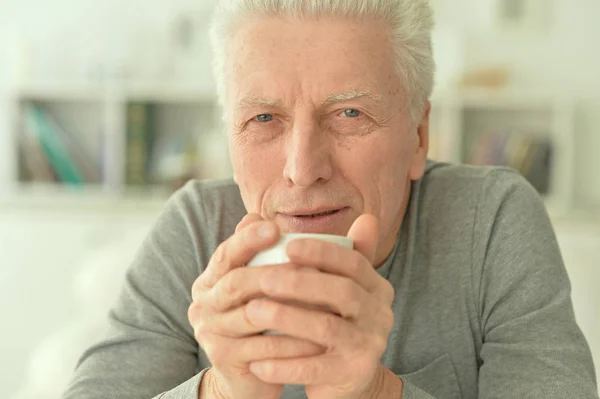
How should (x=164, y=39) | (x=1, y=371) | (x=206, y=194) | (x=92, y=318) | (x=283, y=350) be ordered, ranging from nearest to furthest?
1. (x=283, y=350)
2. (x=206, y=194)
3. (x=92, y=318)
4. (x=1, y=371)
5. (x=164, y=39)

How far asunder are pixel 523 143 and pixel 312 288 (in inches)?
131

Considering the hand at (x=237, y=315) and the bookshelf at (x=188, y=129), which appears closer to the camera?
the hand at (x=237, y=315)

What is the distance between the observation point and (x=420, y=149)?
52.0 inches

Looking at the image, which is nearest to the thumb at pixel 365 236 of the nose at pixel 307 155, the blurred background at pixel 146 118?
the nose at pixel 307 155

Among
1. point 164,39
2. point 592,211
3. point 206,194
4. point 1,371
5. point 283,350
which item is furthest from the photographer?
point 164,39

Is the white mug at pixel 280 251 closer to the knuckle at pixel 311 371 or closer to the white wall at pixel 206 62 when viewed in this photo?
the knuckle at pixel 311 371

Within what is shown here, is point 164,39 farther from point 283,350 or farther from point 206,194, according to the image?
point 283,350

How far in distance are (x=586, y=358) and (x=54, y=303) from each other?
10.7 feet

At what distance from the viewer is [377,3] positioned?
45.2 inches

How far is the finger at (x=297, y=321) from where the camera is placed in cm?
76

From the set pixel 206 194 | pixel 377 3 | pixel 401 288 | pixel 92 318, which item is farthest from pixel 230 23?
pixel 92 318

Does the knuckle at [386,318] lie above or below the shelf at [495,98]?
below

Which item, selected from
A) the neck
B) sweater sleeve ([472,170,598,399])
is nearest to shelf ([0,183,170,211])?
the neck

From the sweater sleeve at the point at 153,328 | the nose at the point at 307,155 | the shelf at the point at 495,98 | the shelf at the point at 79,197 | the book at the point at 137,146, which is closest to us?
the nose at the point at 307,155
